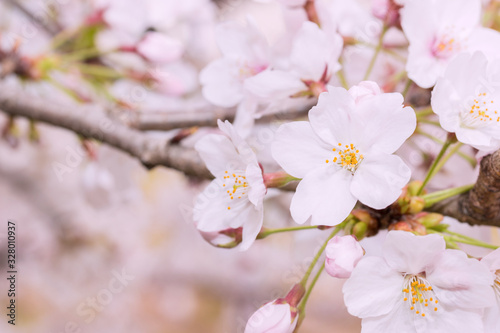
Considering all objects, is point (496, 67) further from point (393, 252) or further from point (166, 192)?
point (166, 192)

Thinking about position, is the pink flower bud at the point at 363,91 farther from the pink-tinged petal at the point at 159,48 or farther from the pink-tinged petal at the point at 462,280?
the pink-tinged petal at the point at 159,48

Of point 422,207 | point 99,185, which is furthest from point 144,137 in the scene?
point 422,207

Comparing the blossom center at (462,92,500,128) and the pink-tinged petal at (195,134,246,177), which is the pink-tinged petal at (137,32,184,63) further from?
the blossom center at (462,92,500,128)

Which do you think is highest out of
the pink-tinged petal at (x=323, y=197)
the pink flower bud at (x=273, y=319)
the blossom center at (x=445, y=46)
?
the blossom center at (x=445, y=46)

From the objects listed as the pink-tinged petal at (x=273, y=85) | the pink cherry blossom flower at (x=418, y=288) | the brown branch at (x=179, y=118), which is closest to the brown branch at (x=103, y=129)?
the brown branch at (x=179, y=118)

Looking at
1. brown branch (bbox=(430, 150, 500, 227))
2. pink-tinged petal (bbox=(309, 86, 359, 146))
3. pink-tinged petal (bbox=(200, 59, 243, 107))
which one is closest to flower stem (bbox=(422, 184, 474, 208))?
brown branch (bbox=(430, 150, 500, 227))

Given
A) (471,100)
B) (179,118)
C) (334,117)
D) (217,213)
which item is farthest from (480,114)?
(179,118)

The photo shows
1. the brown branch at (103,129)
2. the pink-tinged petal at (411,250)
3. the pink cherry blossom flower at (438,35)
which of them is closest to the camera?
the pink-tinged petal at (411,250)

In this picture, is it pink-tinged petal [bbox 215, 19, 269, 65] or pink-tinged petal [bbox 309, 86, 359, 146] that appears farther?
pink-tinged petal [bbox 215, 19, 269, 65]
